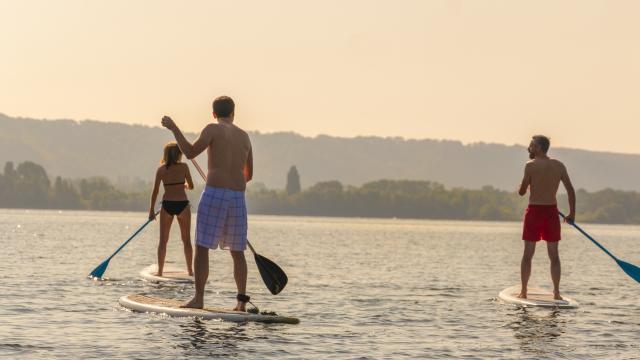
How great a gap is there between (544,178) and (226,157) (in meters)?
5.38

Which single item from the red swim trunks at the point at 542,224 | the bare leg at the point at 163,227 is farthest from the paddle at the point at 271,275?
the bare leg at the point at 163,227

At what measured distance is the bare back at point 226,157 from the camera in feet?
47.2

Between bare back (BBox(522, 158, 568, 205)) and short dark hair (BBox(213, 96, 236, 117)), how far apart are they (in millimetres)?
5088

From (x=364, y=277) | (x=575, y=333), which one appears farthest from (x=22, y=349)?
(x=364, y=277)

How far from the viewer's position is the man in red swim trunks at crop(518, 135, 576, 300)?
17.4 m

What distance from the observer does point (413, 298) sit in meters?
19.1

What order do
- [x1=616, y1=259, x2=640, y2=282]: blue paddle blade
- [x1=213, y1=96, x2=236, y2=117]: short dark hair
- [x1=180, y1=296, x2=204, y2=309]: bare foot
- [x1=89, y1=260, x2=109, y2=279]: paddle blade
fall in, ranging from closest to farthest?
[x1=213, y1=96, x2=236, y2=117]: short dark hair → [x1=180, y1=296, x2=204, y2=309]: bare foot → [x1=616, y1=259, x2=640, y2=282]: blue paddle blade → [x1=89, y1=260, x2=109, y2=279]: paddle blade

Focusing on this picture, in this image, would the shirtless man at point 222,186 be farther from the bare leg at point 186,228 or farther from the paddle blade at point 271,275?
the bare leg at point 186,228

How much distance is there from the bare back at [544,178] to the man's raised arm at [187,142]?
5.38 m

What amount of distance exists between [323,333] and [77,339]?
2849mm

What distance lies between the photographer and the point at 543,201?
1748 centimetres

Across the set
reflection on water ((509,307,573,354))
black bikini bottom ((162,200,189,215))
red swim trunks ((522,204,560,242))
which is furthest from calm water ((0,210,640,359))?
black bikini bottom ((162,200,189,215))

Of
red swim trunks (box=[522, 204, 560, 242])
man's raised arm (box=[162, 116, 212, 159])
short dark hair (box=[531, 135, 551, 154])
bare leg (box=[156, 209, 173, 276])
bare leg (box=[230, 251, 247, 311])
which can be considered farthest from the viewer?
bare leg (box=[156, 209, 173, 276])

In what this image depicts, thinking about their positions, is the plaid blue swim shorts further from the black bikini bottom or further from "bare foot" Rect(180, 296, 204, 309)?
the black bikini bottom
